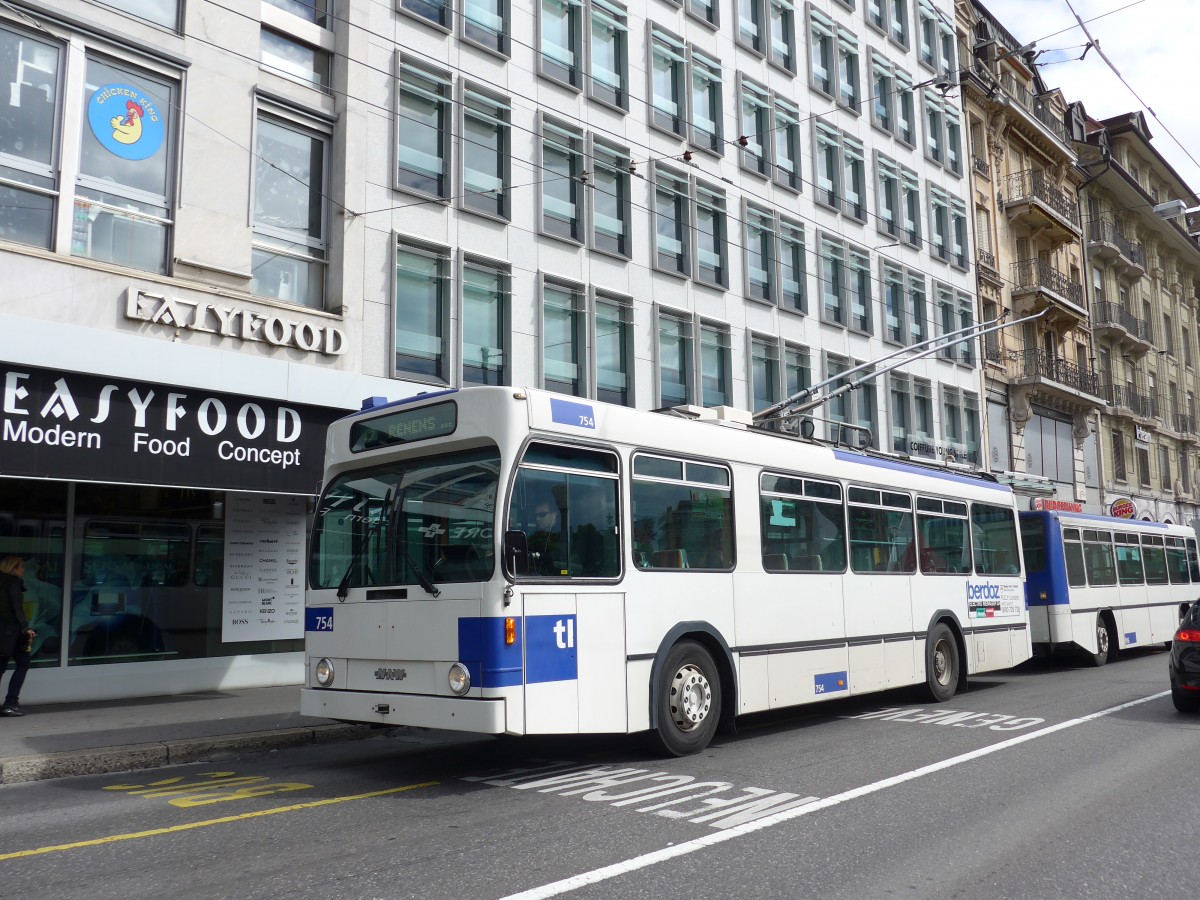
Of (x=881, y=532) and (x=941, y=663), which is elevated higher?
(x=881, y=532)

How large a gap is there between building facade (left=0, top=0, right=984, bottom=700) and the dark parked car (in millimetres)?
7160

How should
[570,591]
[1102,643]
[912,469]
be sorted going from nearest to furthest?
1. [570,591]
2. [912,469]
3. [1102,643]

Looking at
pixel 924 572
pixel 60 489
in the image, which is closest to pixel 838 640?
pixel 924 572

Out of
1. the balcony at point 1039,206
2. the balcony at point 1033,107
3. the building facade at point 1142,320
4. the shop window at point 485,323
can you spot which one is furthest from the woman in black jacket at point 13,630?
the balcony at point 1033,107

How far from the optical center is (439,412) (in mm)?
8336

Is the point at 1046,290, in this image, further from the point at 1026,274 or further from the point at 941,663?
the point at 941,663

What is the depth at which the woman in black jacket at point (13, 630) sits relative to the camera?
1127 cm

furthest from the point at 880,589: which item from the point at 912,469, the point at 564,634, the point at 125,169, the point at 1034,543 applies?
the point at 125,169

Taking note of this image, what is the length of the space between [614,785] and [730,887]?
107 inches

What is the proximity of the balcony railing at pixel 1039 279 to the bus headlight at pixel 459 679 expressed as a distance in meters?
33.8

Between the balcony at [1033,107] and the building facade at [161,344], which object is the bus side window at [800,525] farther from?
the balcony at [1033,107]

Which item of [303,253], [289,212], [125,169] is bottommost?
[303,253]

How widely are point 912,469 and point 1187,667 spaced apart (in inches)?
146

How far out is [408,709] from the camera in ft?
26.1
